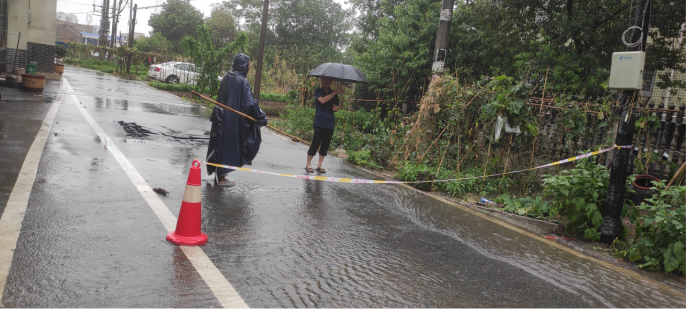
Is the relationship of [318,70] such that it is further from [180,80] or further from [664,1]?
[180,80]

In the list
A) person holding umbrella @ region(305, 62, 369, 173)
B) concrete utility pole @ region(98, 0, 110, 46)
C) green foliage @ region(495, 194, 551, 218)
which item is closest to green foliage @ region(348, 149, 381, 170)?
person holding umbrella @ region(305, 62, 369, 173)

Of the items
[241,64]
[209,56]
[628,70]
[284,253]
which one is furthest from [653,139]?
[209,56]

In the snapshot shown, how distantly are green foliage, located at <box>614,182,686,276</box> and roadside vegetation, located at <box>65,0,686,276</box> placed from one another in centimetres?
1

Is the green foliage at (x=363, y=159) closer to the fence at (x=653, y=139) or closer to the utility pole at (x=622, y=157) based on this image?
the fence at (x=653, y=139)

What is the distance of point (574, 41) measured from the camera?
12.8m

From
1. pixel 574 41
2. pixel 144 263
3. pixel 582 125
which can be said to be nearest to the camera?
pixel 144 263

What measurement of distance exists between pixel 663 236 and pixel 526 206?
2261 millimetres

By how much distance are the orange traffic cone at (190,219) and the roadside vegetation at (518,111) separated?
157 inches

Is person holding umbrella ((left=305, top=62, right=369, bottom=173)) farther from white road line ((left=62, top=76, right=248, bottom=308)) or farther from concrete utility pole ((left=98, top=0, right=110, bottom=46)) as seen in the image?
concrete utility pole ((left=98, top=0, right=110, bottom=46))

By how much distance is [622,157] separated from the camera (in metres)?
5.26

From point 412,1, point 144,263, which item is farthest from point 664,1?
point 144,263

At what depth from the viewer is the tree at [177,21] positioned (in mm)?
55438

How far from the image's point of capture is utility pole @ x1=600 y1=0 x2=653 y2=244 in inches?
206

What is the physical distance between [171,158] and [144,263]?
178 inches
